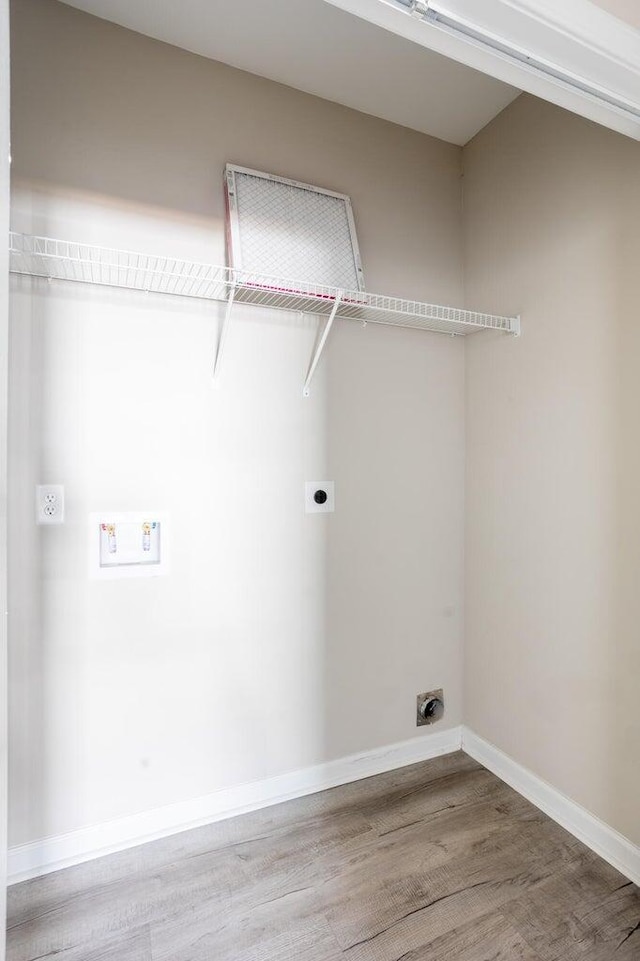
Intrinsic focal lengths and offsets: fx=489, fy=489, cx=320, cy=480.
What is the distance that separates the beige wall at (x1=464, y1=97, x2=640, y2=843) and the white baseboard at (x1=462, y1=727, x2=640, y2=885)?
0.04m

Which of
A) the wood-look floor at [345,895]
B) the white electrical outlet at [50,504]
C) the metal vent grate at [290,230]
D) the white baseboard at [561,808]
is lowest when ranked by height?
the wood-look floor at [345,895]

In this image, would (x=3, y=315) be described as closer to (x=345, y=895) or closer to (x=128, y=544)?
(x=128, y=544)

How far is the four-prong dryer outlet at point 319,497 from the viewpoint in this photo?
1821mm

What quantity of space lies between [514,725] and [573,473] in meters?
1.00

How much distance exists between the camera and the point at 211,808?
1.69 metres

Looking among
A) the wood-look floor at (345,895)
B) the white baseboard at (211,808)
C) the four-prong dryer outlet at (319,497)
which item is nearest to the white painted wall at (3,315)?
the wood-look floor at (345,895)

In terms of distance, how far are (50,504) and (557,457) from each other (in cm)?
166

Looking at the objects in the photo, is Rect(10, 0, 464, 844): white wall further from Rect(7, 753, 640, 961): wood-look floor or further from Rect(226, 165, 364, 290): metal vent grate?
Rect(7, 753, 640, 961): wood-look floor

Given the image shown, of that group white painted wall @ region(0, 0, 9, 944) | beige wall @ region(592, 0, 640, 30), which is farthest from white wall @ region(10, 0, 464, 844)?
beige wall @ region(592, 0, 640, 30)

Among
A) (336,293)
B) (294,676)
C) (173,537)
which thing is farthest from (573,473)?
(173,537)

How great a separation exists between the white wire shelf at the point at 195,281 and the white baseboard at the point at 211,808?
1.69m

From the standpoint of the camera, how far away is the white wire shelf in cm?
139

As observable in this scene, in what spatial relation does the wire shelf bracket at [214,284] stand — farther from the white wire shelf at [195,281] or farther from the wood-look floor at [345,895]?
the wood-look floor at [345,895]

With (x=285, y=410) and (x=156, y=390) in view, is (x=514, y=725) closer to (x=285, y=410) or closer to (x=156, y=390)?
(x=285, y=410)
